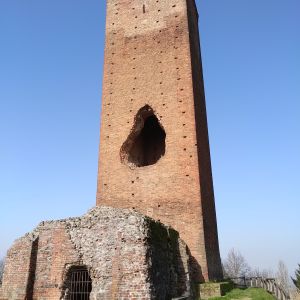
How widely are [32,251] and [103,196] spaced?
131 inches

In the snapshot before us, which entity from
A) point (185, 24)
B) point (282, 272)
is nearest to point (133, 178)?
point (185, 24)

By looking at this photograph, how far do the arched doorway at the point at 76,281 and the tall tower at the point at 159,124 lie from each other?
2.93m

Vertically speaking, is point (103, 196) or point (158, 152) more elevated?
point (158, 152)

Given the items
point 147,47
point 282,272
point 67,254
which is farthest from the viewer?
point 282,272

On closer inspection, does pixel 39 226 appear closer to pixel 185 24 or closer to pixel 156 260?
pixel 156 260

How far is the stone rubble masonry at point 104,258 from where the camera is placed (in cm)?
744

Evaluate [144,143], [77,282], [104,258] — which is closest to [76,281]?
[77,282]

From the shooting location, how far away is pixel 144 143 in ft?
45.4

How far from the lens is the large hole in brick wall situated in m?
12.1

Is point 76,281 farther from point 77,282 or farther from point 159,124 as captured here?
point 159,124

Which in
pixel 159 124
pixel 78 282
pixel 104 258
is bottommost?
pixel 78 282

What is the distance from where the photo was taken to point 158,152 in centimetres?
1363

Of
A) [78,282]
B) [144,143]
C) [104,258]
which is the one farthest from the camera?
[144,143]

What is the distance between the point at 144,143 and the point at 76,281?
6621 mm
